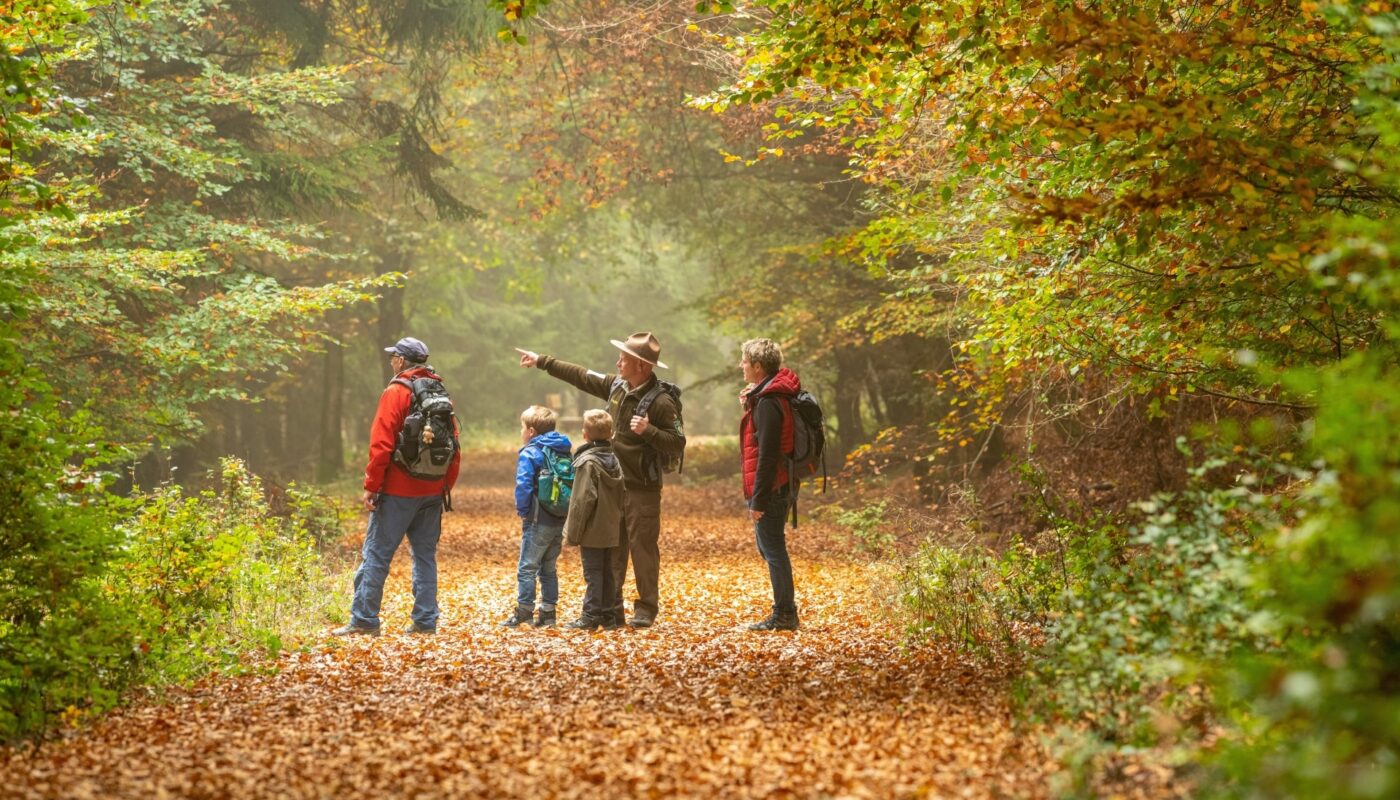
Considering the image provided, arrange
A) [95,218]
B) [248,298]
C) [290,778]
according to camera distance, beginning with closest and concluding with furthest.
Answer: [290,778]
[95,218]
[248,298]

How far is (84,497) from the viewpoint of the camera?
5.79 m

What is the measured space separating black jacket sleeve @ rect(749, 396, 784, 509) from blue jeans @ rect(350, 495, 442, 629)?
2497 mm

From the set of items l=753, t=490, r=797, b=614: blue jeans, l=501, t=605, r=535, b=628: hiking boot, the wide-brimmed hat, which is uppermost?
the wide-brimmed hat

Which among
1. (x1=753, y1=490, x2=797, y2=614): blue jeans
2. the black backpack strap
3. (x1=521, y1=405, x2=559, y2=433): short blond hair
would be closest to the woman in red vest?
(x1=753, y1=490, x2=797, y2=614): blue jeans

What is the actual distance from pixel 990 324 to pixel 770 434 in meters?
→ 1.66

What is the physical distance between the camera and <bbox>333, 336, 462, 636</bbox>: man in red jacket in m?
8.41

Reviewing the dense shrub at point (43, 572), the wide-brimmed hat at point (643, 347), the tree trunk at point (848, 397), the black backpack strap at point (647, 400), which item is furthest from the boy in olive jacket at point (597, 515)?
the tree trunk at point (848, 397)

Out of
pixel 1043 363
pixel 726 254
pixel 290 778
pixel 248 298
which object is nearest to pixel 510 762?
pixel 290 778

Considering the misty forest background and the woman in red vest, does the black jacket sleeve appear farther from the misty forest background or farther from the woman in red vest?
the misty forest background

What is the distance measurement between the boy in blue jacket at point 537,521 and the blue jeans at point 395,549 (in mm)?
710

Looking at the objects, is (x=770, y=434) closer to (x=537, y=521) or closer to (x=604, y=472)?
(x=604, y=472)

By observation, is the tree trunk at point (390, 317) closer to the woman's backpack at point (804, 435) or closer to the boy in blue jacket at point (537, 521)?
the boy in blue jacket at point (537, 521)

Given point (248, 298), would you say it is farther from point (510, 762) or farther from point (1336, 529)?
point (1336, 529)

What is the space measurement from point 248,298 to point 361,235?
12.7m
